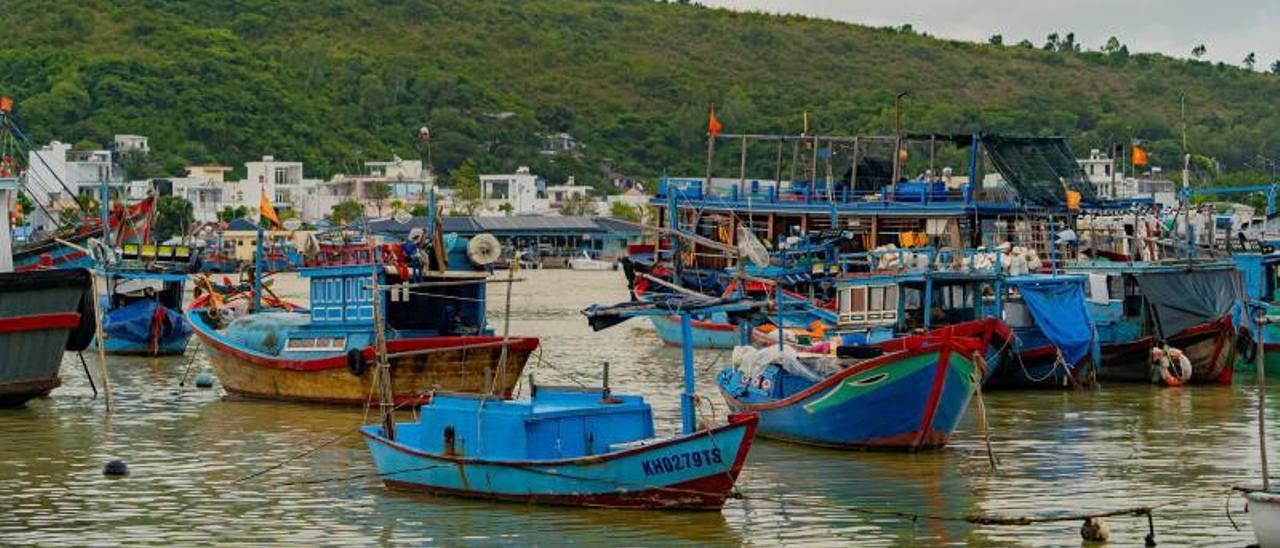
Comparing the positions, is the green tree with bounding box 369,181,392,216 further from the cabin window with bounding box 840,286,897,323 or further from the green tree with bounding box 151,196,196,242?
the cabin window with bounding box 840,286,897,323

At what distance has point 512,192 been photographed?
18400 centimetres

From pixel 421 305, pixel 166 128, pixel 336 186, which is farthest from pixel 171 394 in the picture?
pixel 166 128

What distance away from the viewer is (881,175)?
67062 mm

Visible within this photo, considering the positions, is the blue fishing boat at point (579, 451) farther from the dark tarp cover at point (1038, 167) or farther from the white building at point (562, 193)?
the white building at point (562, 193)

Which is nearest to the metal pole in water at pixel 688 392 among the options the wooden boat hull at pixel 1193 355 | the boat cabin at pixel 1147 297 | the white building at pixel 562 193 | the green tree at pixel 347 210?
the boat cabin at pixel 1147 297

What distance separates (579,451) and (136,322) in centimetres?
3293

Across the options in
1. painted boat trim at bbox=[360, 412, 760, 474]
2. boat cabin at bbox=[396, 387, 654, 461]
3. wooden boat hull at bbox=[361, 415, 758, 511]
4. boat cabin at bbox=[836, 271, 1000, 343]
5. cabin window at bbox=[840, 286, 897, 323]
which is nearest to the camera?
painted boat trim at bbox=[360, 412, 760, 474]

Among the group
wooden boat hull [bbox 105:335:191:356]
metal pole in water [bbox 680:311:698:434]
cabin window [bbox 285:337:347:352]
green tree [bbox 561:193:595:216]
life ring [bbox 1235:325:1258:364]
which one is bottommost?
wooden boat hull [bbox 105:335:191:356]

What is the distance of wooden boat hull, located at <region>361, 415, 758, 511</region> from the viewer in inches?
1013

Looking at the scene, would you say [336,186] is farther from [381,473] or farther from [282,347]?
[381,473]

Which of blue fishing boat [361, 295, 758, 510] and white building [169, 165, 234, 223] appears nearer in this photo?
blue fishing boat [361, 295, 758, 510]

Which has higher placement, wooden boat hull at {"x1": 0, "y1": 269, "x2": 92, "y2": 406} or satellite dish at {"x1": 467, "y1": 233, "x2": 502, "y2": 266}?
satellite dish at {"x1": 467, "y1": 233, "x2": 502, "y2": 266}

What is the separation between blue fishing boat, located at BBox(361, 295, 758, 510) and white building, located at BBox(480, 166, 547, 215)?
14956cm

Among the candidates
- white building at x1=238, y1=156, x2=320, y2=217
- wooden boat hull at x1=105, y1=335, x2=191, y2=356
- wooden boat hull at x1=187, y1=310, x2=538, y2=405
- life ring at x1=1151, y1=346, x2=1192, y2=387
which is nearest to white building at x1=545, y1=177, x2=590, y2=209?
white building at x1=238, y1=156, x2=320, y2=217
